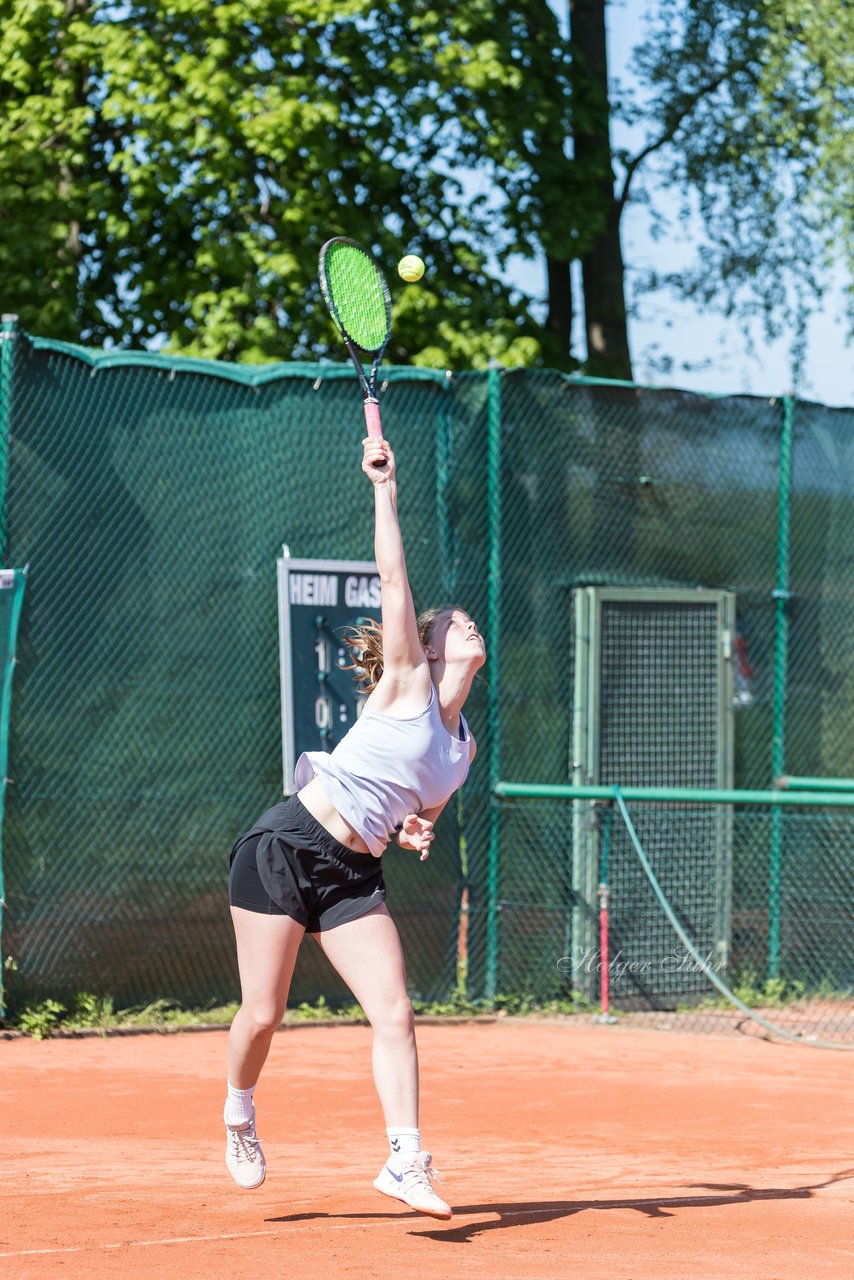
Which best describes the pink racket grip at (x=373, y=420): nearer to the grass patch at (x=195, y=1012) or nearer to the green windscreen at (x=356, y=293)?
the green windscreen at (x=356, y=293)

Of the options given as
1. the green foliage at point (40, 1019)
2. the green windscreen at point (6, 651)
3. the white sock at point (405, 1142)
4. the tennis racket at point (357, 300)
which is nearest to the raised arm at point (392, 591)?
the tennis racket at point (357, 300)

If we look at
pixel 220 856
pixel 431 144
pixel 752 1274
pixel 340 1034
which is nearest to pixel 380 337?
pixel 752 1274

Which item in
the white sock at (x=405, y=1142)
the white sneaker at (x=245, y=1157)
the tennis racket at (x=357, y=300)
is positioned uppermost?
the tennis racket at (x=357, y=300)

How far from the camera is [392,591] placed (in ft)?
14.5

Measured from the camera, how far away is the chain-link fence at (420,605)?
309 inches

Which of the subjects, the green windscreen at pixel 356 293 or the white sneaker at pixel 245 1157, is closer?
the white sneaker at pixel 245 1157

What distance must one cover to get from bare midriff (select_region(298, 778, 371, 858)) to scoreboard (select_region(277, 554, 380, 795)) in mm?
3632

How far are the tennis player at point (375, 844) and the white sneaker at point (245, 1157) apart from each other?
40 millimetres

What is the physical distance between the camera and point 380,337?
5398 mm

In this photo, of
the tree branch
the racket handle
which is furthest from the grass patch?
the tree branch

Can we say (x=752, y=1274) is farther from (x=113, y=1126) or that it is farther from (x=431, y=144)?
(x=431, y=144)

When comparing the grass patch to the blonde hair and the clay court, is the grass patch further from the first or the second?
the blonde hair

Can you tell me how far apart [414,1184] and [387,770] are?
1041mm

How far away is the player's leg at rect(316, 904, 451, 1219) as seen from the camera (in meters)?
4.38
